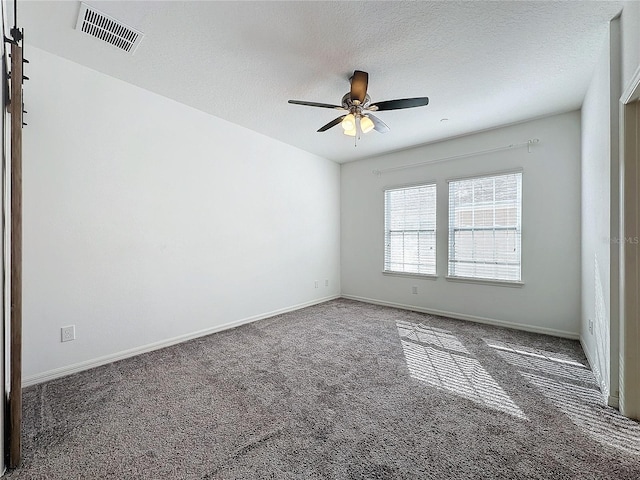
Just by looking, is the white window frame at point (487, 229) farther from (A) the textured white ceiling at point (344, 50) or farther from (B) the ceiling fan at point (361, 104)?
(B) the ceiling fan at point (361, 104)

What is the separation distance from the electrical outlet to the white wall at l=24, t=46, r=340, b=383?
0.03 meters

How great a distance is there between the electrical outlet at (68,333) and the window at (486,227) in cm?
450

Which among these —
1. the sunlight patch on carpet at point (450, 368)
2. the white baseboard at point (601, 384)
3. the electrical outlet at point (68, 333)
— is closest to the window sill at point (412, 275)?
the sunlight patch on carpet at point (450, 368)

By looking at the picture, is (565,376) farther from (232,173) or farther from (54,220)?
(54,220)

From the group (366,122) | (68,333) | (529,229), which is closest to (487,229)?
(529,229)

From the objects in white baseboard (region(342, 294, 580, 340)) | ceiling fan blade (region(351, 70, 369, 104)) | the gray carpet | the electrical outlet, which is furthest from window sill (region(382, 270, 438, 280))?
the electrical outlet

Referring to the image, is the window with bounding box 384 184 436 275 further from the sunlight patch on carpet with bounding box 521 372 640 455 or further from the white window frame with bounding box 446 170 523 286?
the sunlight patch on carpet with bounding box 521 372 640 455

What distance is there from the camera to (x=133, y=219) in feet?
9.52

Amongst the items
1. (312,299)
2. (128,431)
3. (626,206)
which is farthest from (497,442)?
(312,299)

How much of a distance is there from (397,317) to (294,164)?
290cm

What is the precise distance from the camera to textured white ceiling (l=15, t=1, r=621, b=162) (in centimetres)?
192

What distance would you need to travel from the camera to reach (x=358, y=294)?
17.5ft

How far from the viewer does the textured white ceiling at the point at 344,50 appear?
6.30 feet

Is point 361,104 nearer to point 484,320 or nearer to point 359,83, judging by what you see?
point 359,83
